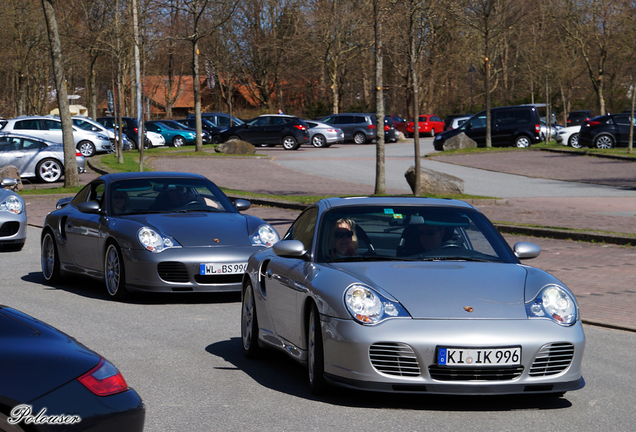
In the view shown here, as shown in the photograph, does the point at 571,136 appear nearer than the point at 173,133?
Yes

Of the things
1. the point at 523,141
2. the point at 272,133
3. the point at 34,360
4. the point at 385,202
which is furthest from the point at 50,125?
the point at 34,360

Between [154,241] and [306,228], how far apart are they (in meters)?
3.11

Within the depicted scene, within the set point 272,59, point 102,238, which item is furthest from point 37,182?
point 272,59

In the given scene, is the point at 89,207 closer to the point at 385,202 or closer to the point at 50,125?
the point at 385,202

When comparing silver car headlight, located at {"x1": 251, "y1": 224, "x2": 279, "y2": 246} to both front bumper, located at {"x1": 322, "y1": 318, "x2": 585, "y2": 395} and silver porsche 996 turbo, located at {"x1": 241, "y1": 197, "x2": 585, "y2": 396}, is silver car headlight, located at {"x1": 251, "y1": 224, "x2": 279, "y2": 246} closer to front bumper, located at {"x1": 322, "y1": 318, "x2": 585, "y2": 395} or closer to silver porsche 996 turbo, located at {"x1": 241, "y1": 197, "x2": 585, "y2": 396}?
silver porsche 996 turbo, located at {"x1": 241, "y1": 197, "x2": 585, "y2": 396}

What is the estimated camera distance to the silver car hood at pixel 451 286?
5.09 meters

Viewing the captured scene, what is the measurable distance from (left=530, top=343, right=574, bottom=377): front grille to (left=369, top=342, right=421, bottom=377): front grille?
70 centimetres

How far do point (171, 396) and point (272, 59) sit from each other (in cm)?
6856

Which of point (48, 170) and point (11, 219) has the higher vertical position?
point (48, 170)

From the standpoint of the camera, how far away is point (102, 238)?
31.8 ft

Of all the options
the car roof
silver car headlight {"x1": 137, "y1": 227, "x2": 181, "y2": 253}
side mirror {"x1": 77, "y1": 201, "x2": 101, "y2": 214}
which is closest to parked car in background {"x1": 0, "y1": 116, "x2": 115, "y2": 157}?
side mirror {"x1": 77, "y1": 201, "x2": 101, "y2": 214}

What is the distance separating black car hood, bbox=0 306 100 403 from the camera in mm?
2922

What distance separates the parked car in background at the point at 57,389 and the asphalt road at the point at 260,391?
1.63m

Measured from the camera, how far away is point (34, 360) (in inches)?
121
